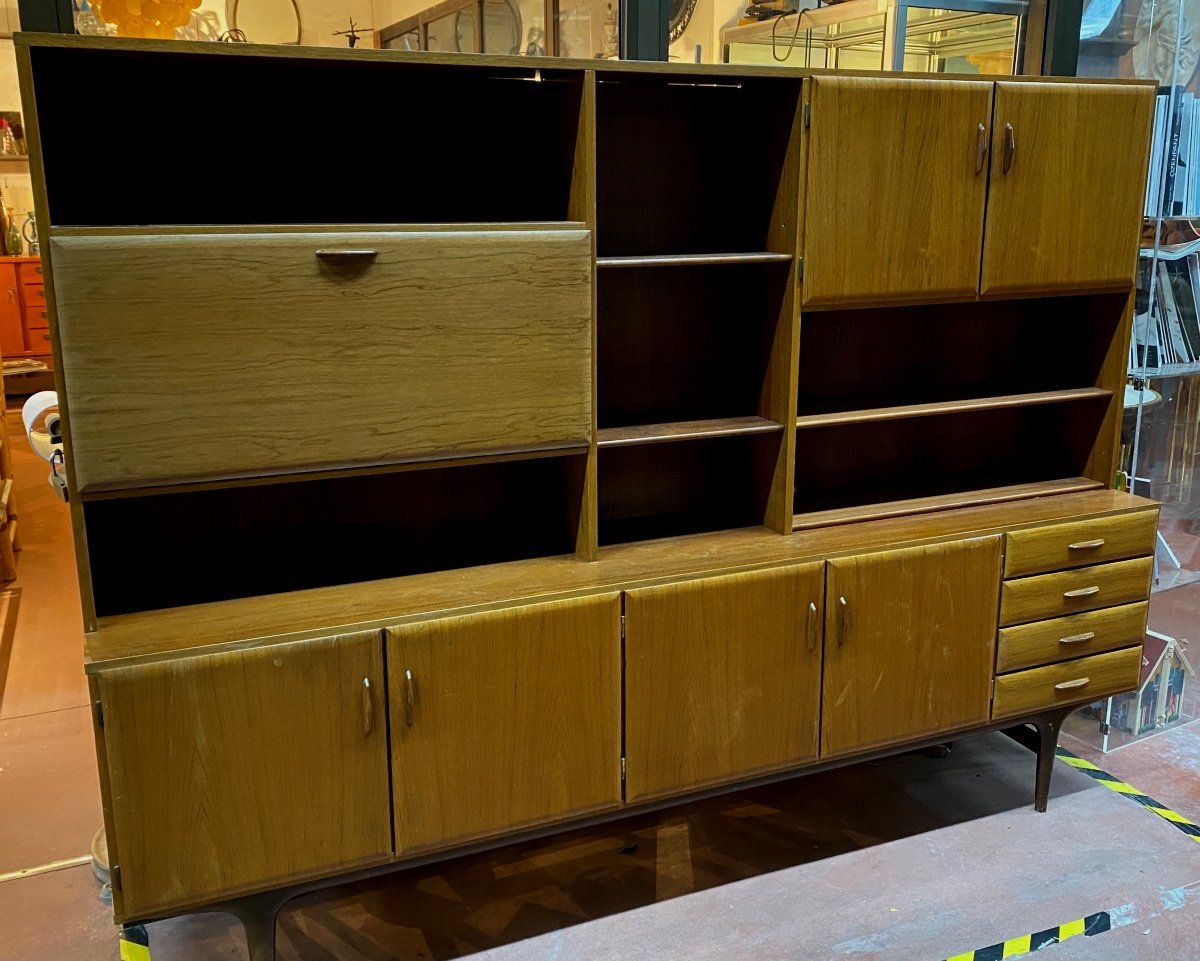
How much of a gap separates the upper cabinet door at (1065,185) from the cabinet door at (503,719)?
1.30 m

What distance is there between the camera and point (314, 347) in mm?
1976

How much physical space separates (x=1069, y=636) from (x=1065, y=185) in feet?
3.61

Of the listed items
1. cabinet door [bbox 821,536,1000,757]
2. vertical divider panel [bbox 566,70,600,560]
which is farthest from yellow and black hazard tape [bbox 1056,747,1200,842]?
vertical divider panel [bbox 566,70,600,560]

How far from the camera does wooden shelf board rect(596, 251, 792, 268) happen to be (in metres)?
2.24

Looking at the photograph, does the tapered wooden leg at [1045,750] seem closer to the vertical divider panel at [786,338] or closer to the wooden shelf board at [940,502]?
the wooden shelf board at [940,502]

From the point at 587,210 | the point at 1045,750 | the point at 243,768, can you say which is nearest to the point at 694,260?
the point at 587,210

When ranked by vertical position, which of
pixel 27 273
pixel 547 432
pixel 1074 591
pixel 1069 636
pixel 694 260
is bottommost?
pixel 1069 636

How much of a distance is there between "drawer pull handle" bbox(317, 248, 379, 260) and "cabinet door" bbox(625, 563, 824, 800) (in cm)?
83

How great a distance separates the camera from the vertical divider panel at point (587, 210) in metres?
2.10

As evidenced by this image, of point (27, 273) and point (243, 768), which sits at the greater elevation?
point (27, 273)

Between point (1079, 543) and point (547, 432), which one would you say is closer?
point (547, 432)

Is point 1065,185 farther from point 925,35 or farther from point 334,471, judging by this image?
point 334,471

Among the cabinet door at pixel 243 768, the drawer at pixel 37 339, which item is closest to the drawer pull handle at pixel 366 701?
the cabinet door at pixel 243 768

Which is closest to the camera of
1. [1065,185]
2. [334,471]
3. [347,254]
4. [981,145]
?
[347,254]
